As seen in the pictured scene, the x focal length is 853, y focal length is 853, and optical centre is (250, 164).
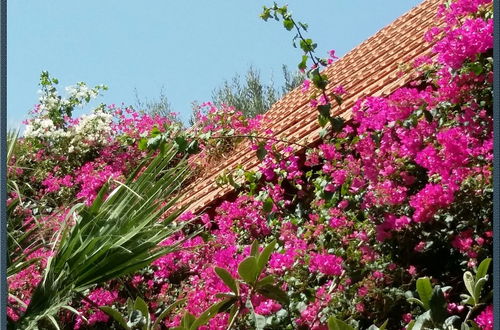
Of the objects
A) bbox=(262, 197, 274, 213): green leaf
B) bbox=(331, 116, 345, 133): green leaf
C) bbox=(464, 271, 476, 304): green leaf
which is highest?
bbox=(331, 116, 345, 133): green leaf

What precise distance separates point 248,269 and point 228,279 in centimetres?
9

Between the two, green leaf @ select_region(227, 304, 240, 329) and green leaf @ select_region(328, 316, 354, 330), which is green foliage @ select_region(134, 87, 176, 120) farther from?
green leaf @ select_region(328, 316, 354, 330)

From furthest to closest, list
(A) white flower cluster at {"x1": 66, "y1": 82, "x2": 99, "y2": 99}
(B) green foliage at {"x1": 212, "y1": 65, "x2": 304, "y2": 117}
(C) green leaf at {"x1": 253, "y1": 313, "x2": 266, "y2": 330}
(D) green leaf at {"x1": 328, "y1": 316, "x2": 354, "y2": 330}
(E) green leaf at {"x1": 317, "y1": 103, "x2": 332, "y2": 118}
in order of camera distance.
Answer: (A) white flower cluster at {"x1": 66, "y1": 82, "x2": 99, "y2": 99} → (B) green foliage at {"x1": 212, "y1": 65, "x2": 304, "y2": 117} → (E) green leaf at {"x1": 317, "y1": 103, "x2": 332, "y2": 118} → (C) green leaf at {"x1": 253, "y1": 313, "x2": 266, "y2": 330} → (D) green leaf at {"x1": 328, "y1": 316, "x2": 354, "y2": 330}

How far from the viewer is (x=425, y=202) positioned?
2.98 metres

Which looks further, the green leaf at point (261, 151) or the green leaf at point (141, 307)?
the green leaf at point (261, 151)

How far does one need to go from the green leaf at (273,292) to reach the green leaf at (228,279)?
0.28 feet

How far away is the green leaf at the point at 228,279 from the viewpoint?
2.96 meters

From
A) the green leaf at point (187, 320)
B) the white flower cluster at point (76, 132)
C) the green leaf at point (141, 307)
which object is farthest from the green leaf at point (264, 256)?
the white flower cluster at point (76, 132)

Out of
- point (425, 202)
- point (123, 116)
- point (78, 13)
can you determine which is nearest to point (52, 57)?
point (78, 13)

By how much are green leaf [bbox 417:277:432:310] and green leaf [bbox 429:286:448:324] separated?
0.02 meters

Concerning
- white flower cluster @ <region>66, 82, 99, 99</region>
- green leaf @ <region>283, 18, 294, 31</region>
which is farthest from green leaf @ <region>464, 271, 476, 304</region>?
white flower cluster @ <region>66, 82, 99, 99</region>

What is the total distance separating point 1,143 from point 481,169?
5.41 ft

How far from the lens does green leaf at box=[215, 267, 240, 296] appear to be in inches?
117

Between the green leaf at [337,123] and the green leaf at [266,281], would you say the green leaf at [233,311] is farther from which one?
the green leaf at [337,123]
